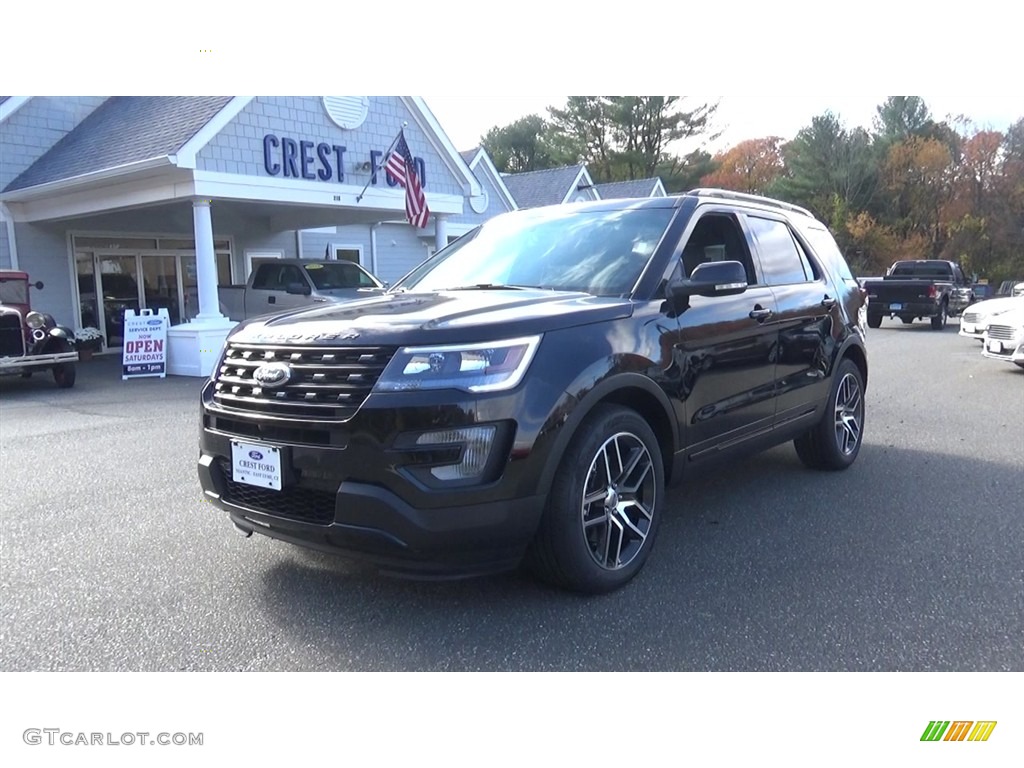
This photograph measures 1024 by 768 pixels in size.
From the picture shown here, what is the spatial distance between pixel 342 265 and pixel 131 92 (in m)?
10.7

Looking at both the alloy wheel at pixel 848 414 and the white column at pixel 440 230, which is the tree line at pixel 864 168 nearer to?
the white column at pixel 440 230

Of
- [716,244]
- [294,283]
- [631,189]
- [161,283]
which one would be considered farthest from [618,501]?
[631,189]

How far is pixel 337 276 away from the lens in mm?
15039

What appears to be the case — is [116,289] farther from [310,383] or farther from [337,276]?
[310,383]

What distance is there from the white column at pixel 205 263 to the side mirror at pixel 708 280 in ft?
34.9

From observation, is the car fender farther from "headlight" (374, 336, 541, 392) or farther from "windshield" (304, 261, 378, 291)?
"windshield" (304, 261, 378, 291)

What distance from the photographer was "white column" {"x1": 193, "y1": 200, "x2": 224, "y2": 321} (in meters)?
12.8

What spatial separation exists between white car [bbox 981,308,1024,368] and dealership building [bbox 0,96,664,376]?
10.4 metres

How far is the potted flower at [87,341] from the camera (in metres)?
15.2

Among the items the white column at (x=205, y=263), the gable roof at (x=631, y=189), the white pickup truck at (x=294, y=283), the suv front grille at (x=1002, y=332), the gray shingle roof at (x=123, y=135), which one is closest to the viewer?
the suv front grille at (x=1002, y=332)

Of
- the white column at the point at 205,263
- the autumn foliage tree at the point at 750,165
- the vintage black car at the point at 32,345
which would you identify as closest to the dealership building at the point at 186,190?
the white column at the point at 205,263

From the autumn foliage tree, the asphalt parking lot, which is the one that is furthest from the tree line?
the asphalt parking lot
